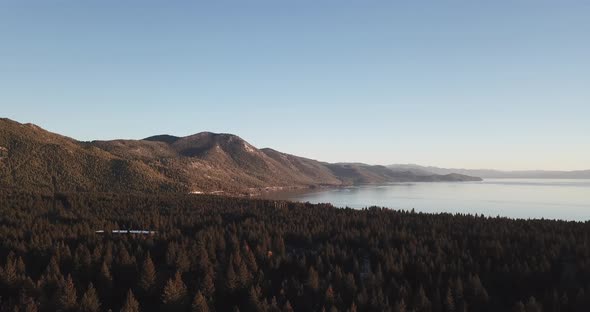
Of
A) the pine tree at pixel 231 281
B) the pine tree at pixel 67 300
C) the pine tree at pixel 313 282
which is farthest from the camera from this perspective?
the pine tree at pixel 231 281

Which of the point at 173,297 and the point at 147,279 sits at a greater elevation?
the point at 147,279

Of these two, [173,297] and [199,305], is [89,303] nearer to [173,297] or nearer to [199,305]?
[173,297]

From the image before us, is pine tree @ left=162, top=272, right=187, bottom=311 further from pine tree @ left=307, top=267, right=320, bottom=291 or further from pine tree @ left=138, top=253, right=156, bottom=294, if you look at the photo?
pine tree @ left=307, top=267, right=320, bottom=291

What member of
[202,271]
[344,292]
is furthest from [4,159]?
[344,292]

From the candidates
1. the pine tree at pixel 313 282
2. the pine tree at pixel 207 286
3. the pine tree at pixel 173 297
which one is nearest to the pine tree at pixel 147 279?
the pine tree at pixel 173 297

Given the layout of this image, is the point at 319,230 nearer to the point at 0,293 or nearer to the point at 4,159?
the point at 0,293

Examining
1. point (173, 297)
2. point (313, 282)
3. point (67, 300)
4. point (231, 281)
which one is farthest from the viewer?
point (231, 281)

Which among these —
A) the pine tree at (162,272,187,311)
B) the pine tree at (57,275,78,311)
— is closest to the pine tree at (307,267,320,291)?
the pine tree at (162,272,187,311)

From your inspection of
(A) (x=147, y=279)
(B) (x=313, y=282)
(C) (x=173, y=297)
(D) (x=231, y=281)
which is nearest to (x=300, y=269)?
(B) (x=313, y=282)

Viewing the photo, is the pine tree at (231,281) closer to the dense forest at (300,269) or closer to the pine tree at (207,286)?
the dense forest at (300,269)
